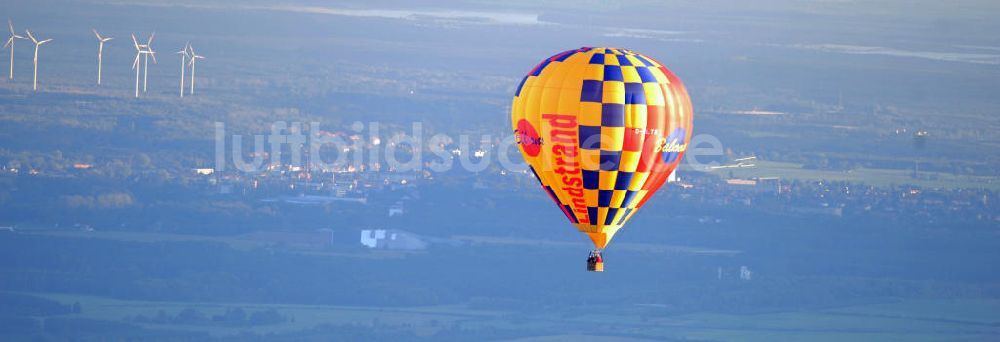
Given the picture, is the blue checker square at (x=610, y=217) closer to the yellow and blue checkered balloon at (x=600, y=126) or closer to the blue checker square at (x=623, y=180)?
the yellow and blue checkered balloon at (x=600, y=126)

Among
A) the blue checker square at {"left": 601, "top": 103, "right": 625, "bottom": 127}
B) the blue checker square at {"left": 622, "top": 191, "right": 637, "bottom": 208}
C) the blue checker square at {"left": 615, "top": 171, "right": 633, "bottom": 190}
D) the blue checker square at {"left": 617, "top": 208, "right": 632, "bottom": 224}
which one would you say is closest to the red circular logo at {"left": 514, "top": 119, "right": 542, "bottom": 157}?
the blue checker square at {"left": 601, "top": 103, "right": 625, "bottom": 127}

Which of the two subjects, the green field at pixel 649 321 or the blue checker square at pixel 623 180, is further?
the green field at pixel 649 321

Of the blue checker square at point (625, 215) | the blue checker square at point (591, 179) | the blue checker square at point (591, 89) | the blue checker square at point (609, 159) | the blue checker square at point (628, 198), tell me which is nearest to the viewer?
the blue checker square at point (591, 89)

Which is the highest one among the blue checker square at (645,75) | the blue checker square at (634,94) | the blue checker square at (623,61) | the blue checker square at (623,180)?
the blue checker square at (623,61)

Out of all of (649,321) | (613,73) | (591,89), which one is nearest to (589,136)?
(591,89)

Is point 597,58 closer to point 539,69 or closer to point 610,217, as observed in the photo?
point 539,69

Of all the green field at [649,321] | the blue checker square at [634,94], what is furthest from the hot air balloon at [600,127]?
the green field at [649,321]
